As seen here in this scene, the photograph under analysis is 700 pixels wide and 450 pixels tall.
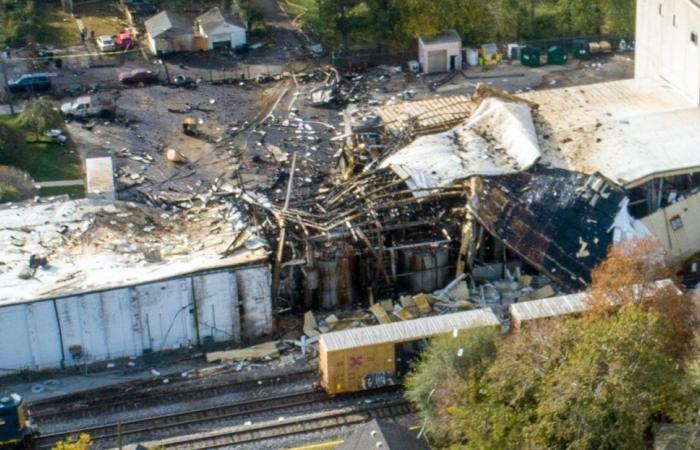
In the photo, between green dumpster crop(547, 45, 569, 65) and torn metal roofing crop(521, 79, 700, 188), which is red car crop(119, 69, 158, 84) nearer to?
torn metal roofing crop(521, 79, 700, 188)

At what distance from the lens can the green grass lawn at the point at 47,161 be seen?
49469mm

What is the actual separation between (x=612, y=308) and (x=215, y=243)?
1448 centimetres

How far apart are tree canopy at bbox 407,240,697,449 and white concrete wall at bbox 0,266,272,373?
7.41 metres

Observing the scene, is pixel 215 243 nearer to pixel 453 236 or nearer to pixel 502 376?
pixel 453 236

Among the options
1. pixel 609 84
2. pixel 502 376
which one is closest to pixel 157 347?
pixel 502 376

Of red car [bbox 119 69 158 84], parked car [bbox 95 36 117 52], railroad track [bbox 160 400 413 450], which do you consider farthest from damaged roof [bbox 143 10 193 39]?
railroad track [bbox 160 400 413 450]

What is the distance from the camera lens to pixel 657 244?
122 feet

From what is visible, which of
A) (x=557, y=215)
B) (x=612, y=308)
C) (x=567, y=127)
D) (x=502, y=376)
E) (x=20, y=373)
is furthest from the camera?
(x=567, y=127)

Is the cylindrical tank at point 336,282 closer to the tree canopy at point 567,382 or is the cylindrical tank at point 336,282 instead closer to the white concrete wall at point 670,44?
the tree canopy at point 567,382

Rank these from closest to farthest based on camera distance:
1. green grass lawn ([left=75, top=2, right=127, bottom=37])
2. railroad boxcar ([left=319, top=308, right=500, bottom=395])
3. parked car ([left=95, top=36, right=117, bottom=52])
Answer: railroad boxcar ([left=319, top=308, right=500, bottom=395])
parked car ([left=95, top=36, right=117, bottom=52])
green grass lawn ([left=75, top=2, right=127, bottom=37])

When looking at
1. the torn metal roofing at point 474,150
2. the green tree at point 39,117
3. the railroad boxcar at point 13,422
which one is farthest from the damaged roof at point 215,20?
the railroad boxcar at point 13,422

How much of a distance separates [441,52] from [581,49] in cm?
773

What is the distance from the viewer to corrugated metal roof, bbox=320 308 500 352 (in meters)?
34.7

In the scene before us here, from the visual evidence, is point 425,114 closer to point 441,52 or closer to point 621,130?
point 621,130
